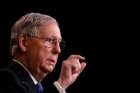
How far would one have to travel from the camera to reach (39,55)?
6.07 feet

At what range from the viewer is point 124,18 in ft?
10.9

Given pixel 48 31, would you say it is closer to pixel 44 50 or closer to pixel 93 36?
pixel 44 50

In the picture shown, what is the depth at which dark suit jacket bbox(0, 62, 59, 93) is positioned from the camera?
1.62m

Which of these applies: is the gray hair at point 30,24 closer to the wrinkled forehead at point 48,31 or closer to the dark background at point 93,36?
the wrinkled forehead at point 48,31

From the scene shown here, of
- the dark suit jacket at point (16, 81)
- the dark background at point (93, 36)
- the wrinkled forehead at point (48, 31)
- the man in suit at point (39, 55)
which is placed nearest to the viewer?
the dark suit jacket at point (16, 81)

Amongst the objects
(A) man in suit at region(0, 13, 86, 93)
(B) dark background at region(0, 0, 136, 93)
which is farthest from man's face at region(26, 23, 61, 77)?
(B) dark background at region(0, 0, 136, 93)

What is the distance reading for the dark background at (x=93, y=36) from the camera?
Answer: 129 inches

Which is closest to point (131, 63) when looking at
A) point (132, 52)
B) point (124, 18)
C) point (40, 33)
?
point (132, 52)

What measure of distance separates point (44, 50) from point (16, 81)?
244 mm

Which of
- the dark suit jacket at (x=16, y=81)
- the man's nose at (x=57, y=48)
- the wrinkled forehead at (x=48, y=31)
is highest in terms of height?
the wrinkled forehead at (x=48, y=31)

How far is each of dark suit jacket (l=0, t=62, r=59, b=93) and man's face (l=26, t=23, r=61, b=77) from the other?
0.08 m

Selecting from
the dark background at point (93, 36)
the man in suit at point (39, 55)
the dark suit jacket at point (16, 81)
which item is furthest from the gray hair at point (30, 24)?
the dark background at point (93, 36)

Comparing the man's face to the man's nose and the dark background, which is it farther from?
the dark background

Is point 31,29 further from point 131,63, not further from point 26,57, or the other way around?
point 131,63
